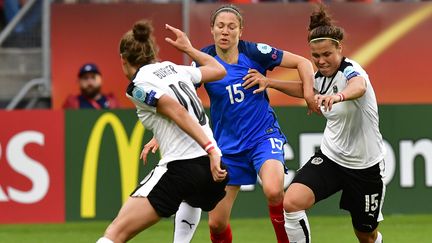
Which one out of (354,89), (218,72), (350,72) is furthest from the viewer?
(350,72)

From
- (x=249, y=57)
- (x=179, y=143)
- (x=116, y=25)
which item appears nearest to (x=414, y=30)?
Result: (x=116, y=25)

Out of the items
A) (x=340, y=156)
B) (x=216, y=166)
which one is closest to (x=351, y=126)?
(x=340, y=156)

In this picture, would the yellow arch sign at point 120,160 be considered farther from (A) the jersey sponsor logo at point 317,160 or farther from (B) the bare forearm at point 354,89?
(B) the bare forearm at point 354,89

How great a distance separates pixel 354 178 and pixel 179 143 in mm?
1806

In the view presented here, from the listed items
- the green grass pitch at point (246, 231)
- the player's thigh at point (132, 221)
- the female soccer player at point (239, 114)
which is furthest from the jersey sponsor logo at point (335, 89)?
the green grass pitch at point (246, 231)

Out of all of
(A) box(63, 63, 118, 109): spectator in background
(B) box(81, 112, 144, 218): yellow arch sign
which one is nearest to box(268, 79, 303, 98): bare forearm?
(B) box(81, 112, 144, 218): yellow arch sign

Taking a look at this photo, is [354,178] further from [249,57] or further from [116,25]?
[116,25]

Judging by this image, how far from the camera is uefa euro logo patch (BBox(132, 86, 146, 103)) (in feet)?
25.2

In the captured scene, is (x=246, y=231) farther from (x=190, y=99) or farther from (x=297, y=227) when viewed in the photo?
(x=190, y=99)

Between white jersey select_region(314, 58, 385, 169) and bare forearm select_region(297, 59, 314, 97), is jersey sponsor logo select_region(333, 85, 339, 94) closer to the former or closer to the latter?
white jersey select_region(314, 58, 385, 169)

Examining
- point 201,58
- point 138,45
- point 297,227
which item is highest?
point 138,45

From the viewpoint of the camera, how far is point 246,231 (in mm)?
12219

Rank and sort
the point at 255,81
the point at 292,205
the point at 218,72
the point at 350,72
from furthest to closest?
the point at 255,81 < the point at 292,205 < the point at 350,72 < the point at 218,72

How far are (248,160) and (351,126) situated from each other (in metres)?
0.96
